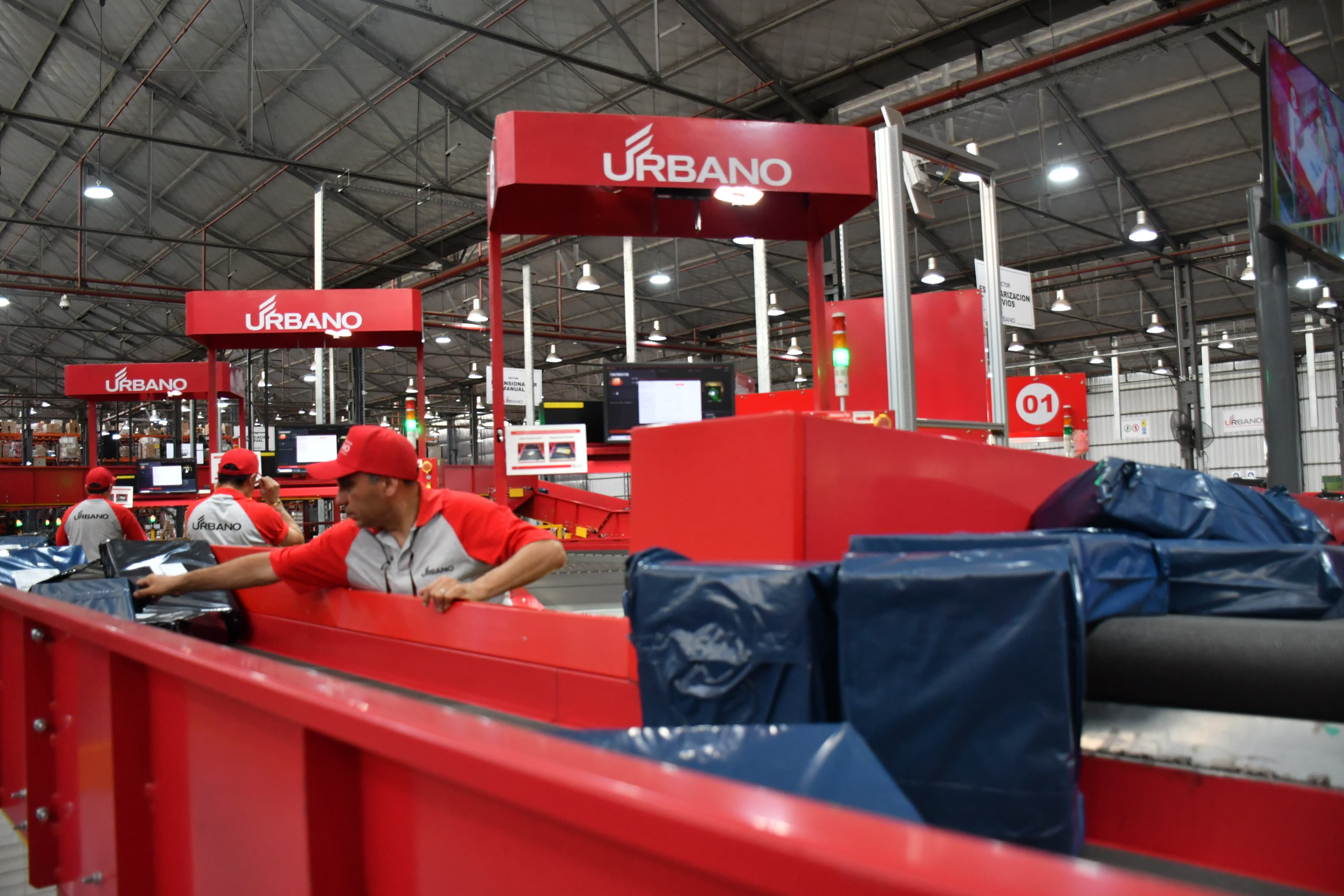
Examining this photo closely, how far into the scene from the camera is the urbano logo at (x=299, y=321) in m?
7.97

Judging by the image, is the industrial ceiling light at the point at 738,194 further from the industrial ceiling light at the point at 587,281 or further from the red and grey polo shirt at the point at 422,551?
the industrial ceiling light at the point at 587,281

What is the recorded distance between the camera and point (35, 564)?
4.13 m

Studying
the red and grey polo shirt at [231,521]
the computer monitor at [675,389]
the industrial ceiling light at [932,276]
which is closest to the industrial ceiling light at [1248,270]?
the industrial ceiling light at [932,276]

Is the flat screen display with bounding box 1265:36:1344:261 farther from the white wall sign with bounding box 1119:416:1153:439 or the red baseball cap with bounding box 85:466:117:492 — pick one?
the white wall sign with bounding box 1119:416:1153:439

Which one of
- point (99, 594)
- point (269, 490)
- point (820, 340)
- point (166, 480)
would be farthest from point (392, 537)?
point (166, 480)

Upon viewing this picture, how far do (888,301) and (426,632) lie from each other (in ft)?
8.29

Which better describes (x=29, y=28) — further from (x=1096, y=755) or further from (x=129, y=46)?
(x=1096, y=755)

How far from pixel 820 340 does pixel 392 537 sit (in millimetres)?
2970

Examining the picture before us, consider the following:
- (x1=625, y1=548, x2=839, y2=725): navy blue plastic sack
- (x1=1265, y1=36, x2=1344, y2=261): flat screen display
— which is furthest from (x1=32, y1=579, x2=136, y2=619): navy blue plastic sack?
(x1=1265, y1=36, x2=1344, y2=261): flat screen display

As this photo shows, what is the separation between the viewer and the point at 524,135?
423cm

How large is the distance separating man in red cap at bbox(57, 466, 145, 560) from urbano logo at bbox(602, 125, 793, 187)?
4674 mm

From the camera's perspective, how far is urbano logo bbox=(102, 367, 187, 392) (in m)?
13.0

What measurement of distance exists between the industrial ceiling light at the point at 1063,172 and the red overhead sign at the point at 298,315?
999cm

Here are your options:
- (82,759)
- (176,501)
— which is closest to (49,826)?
(82,759)
